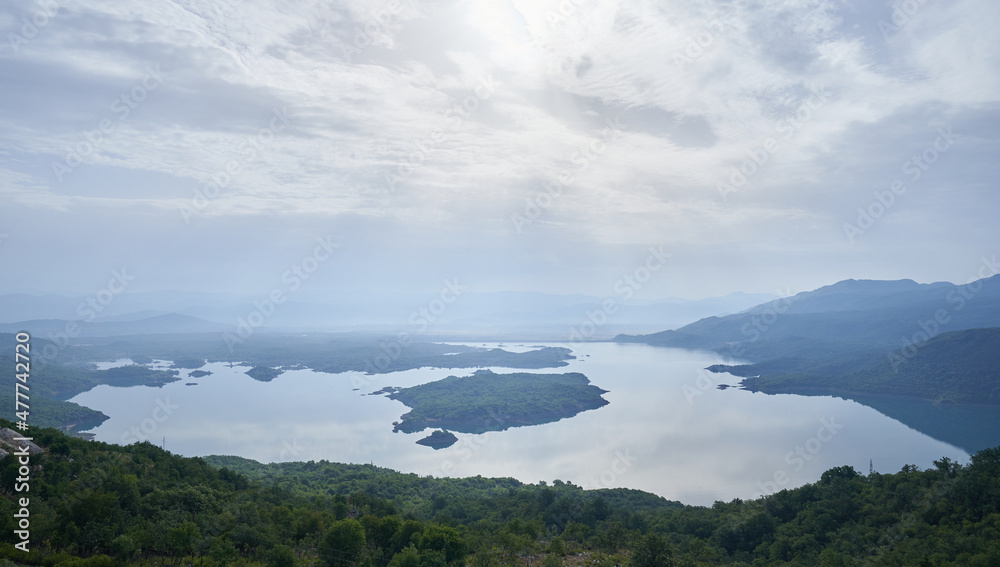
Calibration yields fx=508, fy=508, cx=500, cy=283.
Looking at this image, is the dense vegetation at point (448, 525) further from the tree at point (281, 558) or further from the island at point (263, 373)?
the island at point (263, 373)

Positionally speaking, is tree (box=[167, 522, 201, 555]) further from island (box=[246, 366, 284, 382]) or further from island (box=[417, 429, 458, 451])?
island (box=[246, 366, 284, 382])

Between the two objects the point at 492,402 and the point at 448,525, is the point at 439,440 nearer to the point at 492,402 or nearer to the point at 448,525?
A: the point at 492,402

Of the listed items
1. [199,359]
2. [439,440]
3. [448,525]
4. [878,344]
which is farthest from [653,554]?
[878,344]

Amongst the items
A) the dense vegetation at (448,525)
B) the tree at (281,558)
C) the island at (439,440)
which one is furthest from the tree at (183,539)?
the island at (439,440)

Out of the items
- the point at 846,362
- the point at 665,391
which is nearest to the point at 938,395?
the point at 846,362

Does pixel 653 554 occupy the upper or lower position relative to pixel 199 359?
lower

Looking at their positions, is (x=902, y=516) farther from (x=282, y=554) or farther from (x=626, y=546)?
(x=282, y=554)

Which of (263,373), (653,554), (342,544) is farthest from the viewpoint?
(263,373)
